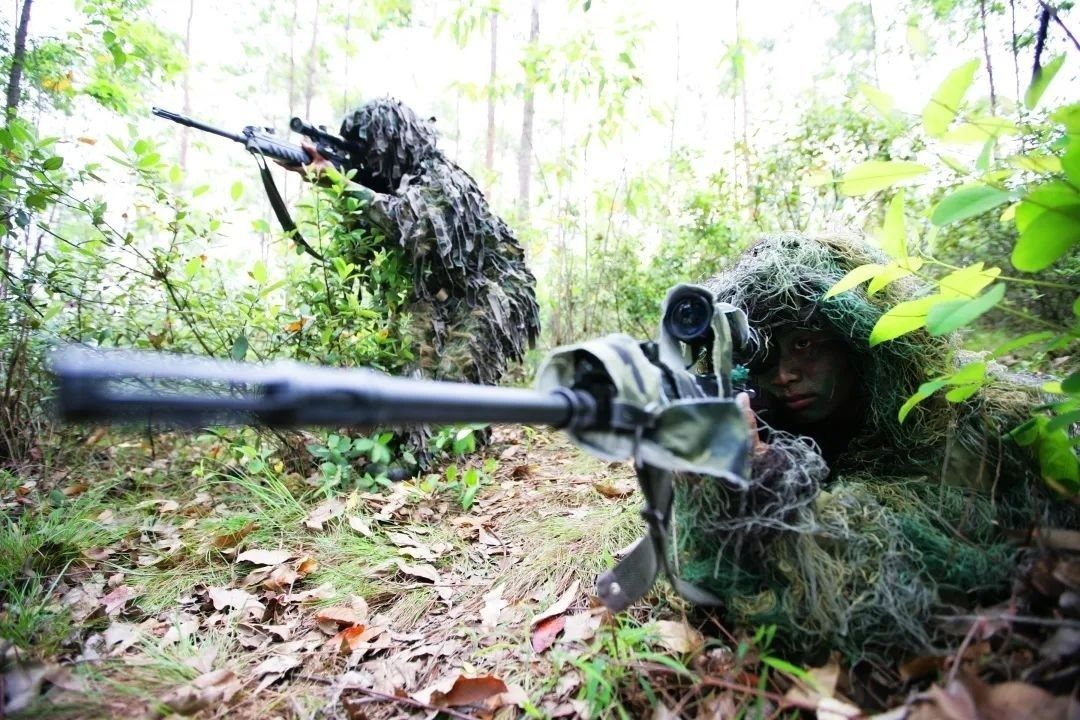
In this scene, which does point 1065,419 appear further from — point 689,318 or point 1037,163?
point 689,318

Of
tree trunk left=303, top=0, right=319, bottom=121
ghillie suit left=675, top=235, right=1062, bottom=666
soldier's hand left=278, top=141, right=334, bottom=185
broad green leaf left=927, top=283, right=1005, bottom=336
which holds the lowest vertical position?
ghillie suit left=675, top=235, right=1062, bottom=666

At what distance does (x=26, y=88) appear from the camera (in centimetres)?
428

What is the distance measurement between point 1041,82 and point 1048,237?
15.0 inches

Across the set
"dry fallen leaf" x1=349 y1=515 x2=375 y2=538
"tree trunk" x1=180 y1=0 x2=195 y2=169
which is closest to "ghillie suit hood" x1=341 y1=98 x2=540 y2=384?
"dry fallen leaf" x1=349 y1=515 x2=375 y2=538

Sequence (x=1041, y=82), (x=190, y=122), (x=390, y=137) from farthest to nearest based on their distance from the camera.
Result: (x=390, y=137) < (x=190, y=122) < (x=1041, y=82)

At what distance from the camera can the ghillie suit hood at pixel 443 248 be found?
3604 millimetres

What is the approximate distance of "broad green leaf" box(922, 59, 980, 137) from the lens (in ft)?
4.18

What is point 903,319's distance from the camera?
5.15 ft

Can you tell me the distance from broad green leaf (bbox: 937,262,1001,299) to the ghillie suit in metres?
0.48

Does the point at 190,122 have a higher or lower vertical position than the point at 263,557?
higher

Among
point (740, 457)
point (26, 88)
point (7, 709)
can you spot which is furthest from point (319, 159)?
point (740, 457)

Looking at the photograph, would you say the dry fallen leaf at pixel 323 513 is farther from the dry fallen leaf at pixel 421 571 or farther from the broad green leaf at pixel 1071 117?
the broad green leaf at pixel 1071 117

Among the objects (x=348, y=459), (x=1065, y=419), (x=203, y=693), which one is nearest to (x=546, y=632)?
(x=203, y=693)

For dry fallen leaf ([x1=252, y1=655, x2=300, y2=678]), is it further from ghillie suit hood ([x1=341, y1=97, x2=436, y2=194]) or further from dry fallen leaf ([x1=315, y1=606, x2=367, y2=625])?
ghillie suit hood ([x1=341, y1=97, x2=436, y2=194])
